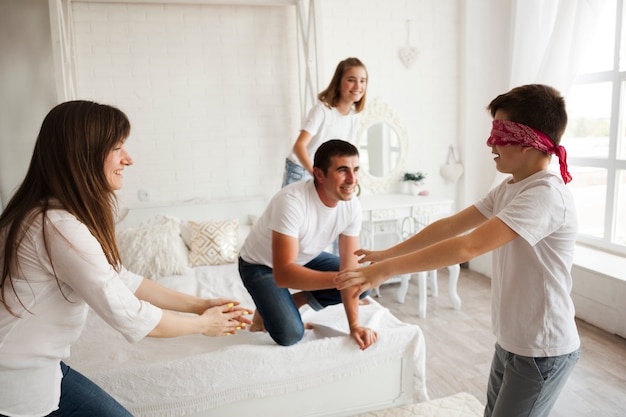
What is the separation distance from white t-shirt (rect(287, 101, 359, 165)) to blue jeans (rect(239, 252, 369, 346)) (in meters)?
1.05

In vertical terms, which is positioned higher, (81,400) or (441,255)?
(441,255)

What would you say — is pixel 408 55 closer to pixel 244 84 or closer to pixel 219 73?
pixel 244 84

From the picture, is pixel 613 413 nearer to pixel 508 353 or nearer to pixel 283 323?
pixel 508 353

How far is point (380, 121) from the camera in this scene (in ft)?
14.1

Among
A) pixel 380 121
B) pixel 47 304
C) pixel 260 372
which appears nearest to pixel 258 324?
pixel 260 372

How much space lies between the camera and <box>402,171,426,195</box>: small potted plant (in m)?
4.18

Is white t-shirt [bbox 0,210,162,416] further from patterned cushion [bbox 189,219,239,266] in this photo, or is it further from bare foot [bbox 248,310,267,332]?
patterned cushion [bbox 189,219,239,266]

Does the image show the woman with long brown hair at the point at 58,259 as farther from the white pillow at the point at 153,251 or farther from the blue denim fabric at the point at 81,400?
the white pillow at the point at 153,251

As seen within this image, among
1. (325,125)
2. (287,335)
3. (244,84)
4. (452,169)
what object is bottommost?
(287,335)

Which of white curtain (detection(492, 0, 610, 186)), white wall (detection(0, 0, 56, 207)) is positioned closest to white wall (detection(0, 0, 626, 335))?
white wall (detection(0, 0, 56, 207))

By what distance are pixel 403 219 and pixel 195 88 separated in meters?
1.95

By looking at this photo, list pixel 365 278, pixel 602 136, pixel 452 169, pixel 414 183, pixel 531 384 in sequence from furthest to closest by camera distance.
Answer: pixel 452 169
pixel 414 183
pixel 602 136
pixel 365 278
pixel 531 384

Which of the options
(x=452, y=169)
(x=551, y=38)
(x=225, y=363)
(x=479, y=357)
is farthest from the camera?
(x=452, y=169)

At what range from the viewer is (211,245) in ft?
11.2
